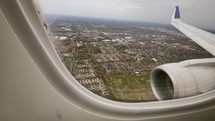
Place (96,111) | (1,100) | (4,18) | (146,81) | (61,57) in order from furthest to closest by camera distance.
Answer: (146,81) → (96,111) → (61,57) → (1,100) → (4,18)

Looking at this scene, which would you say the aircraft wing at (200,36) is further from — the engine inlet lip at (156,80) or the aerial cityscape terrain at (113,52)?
the engine inlet lip at (156,80)

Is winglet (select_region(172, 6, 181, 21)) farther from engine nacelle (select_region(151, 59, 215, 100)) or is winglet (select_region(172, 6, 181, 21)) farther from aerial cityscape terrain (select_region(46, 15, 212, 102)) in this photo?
engine nacelle (select_region(151, 59, 215, 100))

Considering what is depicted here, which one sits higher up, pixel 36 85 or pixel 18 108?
pixel 36 85

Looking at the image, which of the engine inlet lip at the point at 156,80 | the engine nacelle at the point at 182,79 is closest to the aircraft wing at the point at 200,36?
the engine nacelle at the point at 182,79

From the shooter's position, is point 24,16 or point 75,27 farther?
Answer: point 75,27

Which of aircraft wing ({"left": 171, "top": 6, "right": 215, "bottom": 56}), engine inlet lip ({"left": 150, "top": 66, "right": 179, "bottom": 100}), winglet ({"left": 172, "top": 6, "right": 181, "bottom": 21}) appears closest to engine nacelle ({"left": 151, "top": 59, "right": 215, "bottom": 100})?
engine inlet lip ({"left": 150, "top": 66, "right": 179, "bottom": 100})

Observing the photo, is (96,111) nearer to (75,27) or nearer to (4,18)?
(75,27)

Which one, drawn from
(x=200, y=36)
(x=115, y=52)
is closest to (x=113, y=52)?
(x=115, y=52)

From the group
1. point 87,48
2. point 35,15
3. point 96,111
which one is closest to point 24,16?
point 35,15
